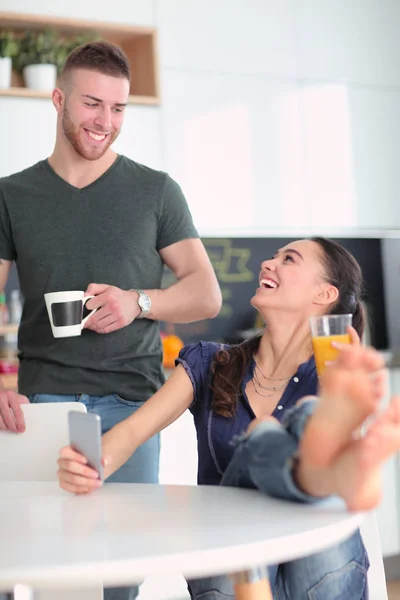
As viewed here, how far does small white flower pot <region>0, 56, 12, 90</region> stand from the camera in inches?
144

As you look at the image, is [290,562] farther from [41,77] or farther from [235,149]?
[235,149]

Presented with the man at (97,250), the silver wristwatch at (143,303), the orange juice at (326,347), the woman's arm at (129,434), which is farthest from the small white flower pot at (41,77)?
the orange juice at (326,347)

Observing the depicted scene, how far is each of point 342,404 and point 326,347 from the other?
39 cm

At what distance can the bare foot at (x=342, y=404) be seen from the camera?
114cm

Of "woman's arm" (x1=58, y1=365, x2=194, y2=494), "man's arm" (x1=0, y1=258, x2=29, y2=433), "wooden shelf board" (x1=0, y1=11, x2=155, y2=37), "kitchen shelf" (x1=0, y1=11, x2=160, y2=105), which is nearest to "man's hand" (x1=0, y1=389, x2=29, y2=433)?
"man's arm" (x1=0, y1=258, x2=29, y2=433)

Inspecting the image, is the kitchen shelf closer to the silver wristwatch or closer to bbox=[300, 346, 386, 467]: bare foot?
the silver wristwatch

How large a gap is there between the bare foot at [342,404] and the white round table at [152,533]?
0.30ft

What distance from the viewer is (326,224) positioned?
14.3 feet

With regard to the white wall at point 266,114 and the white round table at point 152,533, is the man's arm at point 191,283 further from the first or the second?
the white wall at point 266,114

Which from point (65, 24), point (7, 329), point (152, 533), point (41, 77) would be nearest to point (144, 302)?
point (152, 533)

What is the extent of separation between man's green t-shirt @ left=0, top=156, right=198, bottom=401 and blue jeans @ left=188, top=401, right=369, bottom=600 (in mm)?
716

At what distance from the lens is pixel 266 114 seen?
421 centimetres

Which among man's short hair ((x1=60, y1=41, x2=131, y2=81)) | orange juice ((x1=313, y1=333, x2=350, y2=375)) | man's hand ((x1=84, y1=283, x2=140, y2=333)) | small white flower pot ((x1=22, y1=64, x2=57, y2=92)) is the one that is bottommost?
orange juice ((x1=313, y1=333, x2=350, y2=375))

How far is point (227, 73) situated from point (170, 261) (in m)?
1.96
